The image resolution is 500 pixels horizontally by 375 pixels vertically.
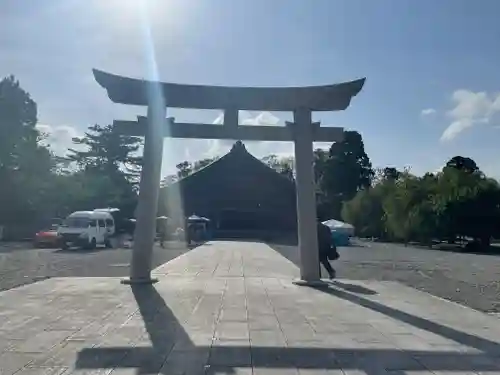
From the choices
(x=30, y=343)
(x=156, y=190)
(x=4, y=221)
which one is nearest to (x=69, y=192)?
(x=4, y=221)

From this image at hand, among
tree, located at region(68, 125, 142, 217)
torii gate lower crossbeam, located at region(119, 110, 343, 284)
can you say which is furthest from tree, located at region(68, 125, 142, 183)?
torii gate lower crossbeam, located at region(119, 110, 343, 284)

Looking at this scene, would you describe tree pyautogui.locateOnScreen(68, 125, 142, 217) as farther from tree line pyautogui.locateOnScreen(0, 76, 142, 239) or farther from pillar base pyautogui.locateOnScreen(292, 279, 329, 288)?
pillar base pyautogui.locateOnScreen(292, 279, 329, 288)

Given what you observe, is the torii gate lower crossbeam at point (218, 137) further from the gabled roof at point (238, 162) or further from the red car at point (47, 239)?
the gabled roof at point (238, 162)

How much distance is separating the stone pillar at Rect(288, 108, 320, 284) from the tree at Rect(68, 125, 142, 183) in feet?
160

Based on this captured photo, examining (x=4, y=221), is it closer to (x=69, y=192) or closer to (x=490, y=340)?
(x=69, y=192)

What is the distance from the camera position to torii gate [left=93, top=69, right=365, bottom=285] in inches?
508

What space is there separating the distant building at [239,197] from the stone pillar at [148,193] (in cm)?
3139

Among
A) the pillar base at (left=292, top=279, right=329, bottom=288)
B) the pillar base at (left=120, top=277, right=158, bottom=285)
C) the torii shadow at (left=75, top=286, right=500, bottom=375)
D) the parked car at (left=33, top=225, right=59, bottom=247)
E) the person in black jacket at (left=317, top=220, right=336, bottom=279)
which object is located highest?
the parked car at (left=33, top=225, right=59, bottom=247)

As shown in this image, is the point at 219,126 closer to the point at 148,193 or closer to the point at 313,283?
the point at 148,193

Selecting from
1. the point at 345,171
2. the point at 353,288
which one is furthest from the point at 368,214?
the point at 353,288

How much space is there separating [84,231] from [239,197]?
17.4 meters

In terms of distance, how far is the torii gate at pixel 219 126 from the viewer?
12.9 m

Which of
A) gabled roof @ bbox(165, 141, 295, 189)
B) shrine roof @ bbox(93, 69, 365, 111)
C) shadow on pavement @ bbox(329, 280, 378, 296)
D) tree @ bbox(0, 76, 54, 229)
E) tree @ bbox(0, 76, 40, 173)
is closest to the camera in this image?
shadow on pavement @ bbox(329, 280, 378, 296)

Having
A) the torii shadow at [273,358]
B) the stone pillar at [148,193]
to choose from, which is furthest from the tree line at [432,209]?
the torii shadow at [273,358]
